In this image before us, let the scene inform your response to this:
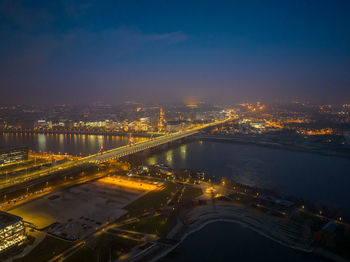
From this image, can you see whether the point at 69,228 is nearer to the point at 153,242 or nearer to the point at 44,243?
the point at 44,243

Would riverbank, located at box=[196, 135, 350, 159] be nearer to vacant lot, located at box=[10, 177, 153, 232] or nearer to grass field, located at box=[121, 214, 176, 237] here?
vacant lot, located at box=[10, 177, 153, 232]

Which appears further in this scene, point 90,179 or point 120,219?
point 90,179

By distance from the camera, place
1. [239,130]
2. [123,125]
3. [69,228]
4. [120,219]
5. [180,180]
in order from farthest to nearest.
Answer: [123,125]
[239,130]
[180,180]
[120,219]
[69,228]

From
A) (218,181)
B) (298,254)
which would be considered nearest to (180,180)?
(218,181)

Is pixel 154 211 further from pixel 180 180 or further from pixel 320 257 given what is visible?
pixel 320 257

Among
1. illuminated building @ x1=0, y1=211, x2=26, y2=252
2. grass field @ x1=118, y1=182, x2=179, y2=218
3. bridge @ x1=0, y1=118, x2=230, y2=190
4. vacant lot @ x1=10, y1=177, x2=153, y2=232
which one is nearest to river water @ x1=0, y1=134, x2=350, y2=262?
bridge @ x1=0, y1=118, x2=230, y2=190

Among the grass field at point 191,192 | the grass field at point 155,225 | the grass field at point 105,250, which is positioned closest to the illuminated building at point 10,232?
the grass field at point 105,250

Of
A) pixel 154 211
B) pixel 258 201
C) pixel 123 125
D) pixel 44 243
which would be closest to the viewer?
pixel 44 243
